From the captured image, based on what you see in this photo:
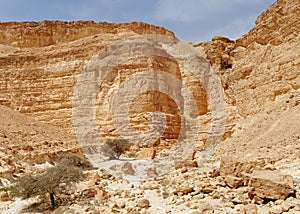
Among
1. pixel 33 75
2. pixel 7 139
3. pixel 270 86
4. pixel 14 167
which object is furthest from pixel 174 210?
pixel 33 75

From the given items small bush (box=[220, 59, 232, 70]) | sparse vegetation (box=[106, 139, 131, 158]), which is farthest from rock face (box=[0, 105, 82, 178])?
small bush (box=[220, 59, 232, 70])

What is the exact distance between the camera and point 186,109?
83.5 ft

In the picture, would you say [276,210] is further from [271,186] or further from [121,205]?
[121,205]

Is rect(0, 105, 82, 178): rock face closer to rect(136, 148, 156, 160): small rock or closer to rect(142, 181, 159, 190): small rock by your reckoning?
rect(136, 148, 156, 160): small rock

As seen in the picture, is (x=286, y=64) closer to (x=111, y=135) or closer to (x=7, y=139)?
(x=111, y=135)

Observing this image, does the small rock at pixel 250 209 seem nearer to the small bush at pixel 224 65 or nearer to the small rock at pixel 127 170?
the small rock at pixel 127 170

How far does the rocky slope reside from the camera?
718cm

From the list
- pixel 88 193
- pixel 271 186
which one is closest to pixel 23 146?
pixel 88 193

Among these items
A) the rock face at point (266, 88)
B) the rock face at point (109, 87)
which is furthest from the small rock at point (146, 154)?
the rock face at point (266, 88)

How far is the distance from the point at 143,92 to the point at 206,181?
48.8ft

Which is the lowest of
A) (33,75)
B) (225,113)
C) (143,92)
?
(225,113)

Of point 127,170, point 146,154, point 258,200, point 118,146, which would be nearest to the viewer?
point 258,200

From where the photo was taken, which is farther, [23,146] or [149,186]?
[23,146]

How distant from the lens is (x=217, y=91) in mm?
25125
